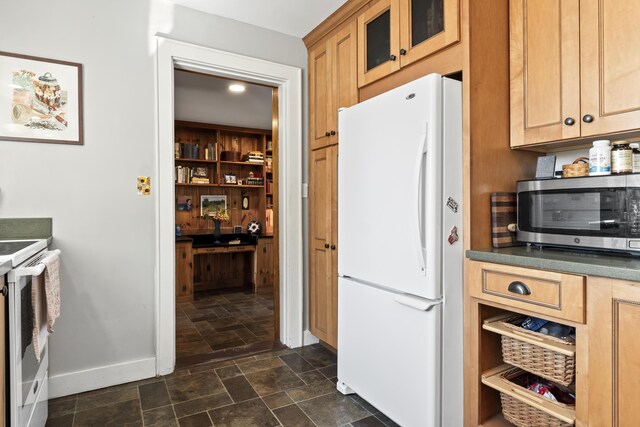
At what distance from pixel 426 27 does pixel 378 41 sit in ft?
1.43

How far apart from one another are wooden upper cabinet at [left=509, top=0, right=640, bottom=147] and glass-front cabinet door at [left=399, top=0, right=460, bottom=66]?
331 mm

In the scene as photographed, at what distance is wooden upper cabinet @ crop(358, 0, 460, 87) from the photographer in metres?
1.81

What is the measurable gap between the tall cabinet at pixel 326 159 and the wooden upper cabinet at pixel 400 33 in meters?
0.13

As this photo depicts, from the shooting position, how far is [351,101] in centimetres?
256

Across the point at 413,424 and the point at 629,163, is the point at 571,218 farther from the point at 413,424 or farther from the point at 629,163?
the point at 413,424

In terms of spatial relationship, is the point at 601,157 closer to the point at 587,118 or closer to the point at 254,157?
the point at 587,118

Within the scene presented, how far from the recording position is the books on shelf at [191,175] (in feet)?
16.0

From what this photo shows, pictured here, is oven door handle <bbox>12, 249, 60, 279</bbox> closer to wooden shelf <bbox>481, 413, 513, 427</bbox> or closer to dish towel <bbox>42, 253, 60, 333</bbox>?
dish towel <bbox>42, 253, 60, 333</bbox>

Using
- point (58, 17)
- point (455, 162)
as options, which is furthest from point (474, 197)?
point (58, 17)

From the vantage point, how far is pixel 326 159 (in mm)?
2838

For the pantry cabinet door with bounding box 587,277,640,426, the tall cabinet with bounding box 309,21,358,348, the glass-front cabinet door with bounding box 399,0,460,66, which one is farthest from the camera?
the tall cabinet with bounding box 309,21,358,348

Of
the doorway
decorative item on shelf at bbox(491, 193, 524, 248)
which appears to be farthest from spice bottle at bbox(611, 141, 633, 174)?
the doorway

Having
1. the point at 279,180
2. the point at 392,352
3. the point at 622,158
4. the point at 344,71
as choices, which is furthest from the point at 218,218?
the point at 622,158

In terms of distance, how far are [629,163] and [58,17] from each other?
3.11 meters
